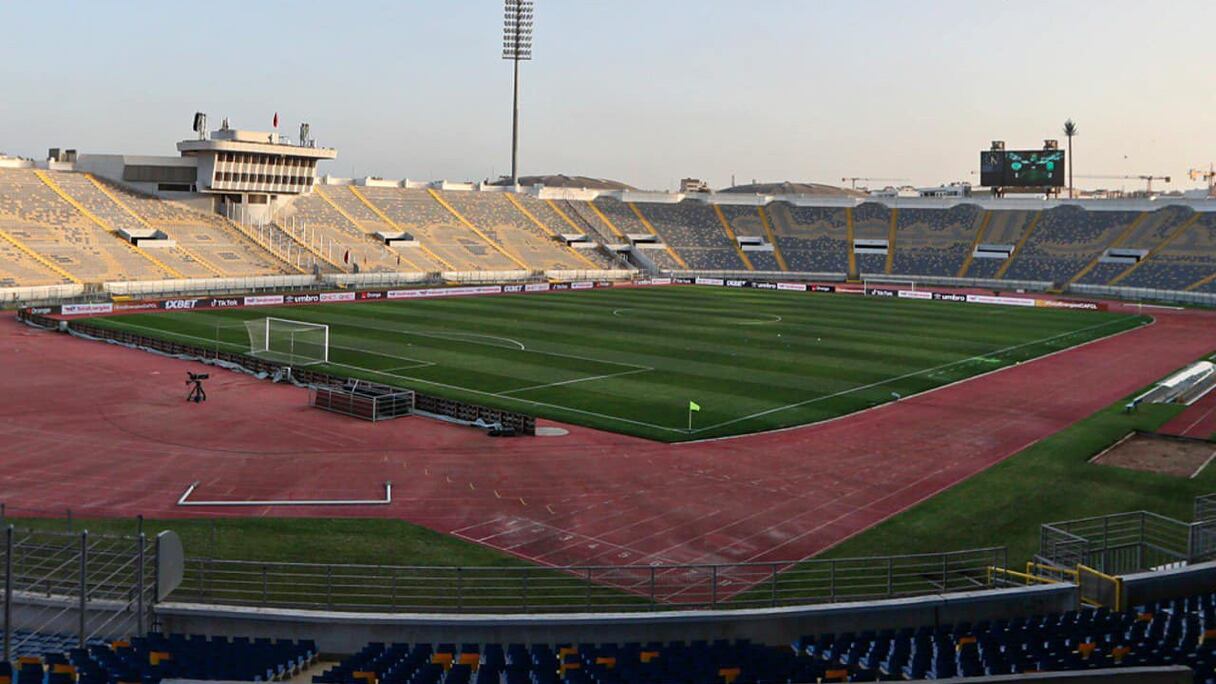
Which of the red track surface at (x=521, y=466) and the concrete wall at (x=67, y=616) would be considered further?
the red track surface at (x=521, y=466)

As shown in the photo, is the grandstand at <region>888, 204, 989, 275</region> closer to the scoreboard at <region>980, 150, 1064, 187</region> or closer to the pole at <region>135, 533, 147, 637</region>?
the scoreboard at <region>980, 150, 1064, 187</region>

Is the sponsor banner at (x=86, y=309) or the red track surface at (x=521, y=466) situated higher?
the sponsor banner at (x=86, y=309)

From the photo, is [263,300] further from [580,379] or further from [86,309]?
[580,379]

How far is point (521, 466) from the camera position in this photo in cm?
2847

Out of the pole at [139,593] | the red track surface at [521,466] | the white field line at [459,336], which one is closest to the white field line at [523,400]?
the red track surface at [521,466]

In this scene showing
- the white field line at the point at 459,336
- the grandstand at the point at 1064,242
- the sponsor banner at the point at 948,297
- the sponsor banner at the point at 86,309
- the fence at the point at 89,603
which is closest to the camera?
the fence at the point at 89,603

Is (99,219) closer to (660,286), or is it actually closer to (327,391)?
(660,286)

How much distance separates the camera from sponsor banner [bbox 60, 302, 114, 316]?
62013 mm

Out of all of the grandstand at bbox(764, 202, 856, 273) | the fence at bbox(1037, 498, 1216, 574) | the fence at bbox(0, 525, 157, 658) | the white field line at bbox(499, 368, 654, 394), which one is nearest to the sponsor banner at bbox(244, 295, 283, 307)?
the white field line at bbox(499, 368, 654, 394)

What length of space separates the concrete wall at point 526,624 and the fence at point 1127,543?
5.09 m

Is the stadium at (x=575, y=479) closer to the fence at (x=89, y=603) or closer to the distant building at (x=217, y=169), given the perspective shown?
the fence at (x=89, y=603)

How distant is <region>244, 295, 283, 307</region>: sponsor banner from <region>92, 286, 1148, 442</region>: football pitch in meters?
3.01

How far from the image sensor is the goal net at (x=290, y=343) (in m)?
46.1

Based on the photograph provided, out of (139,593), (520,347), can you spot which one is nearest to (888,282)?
(520,347)
